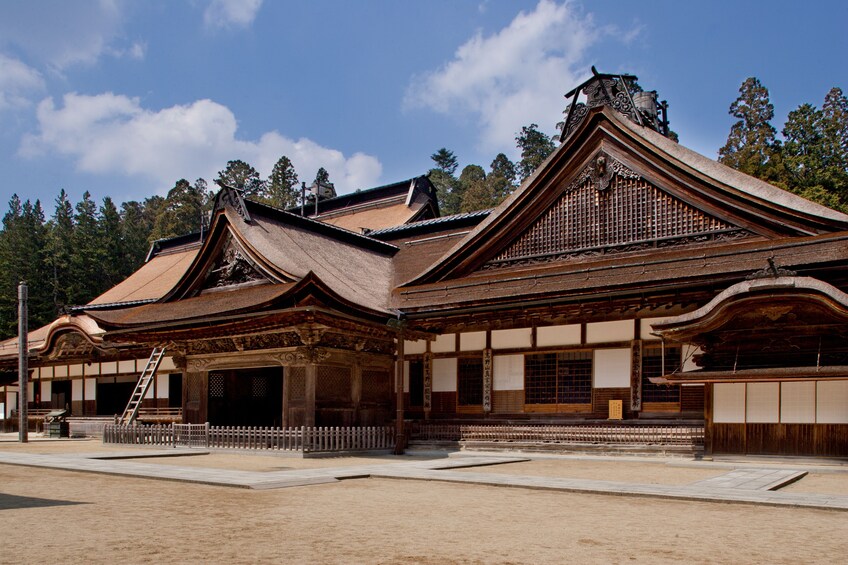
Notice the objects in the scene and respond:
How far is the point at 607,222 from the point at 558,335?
11.2 feet

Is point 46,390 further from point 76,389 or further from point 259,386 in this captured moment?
point 259,386

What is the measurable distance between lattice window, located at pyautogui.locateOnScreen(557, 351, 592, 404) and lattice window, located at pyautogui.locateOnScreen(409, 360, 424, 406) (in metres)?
4.71

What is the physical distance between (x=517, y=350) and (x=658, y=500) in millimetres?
11095

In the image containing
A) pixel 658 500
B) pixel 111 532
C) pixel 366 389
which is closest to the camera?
pixel 111 532

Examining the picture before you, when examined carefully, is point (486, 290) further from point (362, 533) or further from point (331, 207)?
point (331, 207)

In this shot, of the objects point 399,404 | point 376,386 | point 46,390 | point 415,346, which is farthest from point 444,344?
point 46,390

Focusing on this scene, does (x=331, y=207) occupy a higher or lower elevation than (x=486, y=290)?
higher

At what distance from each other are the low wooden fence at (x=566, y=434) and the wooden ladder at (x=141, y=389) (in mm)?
9739

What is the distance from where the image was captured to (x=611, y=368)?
20188 millimetres

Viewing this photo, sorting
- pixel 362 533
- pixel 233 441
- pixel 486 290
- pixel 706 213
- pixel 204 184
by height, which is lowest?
pixel 233 441

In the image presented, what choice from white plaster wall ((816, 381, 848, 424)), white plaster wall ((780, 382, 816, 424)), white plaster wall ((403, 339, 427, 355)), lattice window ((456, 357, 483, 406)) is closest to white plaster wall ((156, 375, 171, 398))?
white plaster wall ((403, 339, 427, 355))

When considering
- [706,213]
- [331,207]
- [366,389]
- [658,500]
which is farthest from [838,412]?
[331,207]

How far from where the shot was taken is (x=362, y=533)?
7961 millimetres

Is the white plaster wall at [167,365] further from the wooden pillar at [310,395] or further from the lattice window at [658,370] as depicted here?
the lattice window at [658,370]
